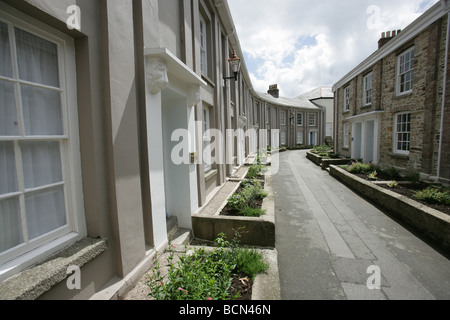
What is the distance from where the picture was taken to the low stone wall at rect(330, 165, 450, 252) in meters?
4.02

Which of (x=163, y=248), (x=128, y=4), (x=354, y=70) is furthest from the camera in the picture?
(x=354, y=70)

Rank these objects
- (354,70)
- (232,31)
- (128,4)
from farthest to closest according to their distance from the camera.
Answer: (354,70) → (232,31) → (128,4)

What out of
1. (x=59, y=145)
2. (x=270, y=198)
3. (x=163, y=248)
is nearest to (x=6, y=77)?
(x=59, y=145)

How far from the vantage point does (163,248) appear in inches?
133

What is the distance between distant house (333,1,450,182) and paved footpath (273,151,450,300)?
3994 millimetres

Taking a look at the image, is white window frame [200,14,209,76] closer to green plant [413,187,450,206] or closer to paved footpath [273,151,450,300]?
paved footpath [273,151,450,300]

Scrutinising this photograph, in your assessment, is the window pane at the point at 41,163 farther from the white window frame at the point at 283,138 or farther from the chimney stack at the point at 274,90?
the chimney stack at the point at 274,90

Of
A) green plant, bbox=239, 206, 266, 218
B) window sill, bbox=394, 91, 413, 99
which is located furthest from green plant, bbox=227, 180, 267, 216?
window sill, bbox=394, 91, 413, 99

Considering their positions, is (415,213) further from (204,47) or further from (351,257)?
(204,47)

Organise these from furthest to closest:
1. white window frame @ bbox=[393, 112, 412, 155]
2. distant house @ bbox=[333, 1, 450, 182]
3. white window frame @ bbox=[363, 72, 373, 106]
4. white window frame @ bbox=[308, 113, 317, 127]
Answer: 1. white window frame @ bbox=[308, 113, 317, 127]
2. white window frame @ bbox=[363, 72, 373, 106]
3. white window frame @ bbox=[393, 112, 412, 155]
4. distant house @ bbox=[333, 1, 450, 182]

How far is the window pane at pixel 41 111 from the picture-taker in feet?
6.01

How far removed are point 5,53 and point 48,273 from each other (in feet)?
5.94

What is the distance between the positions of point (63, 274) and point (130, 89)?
2109mm
